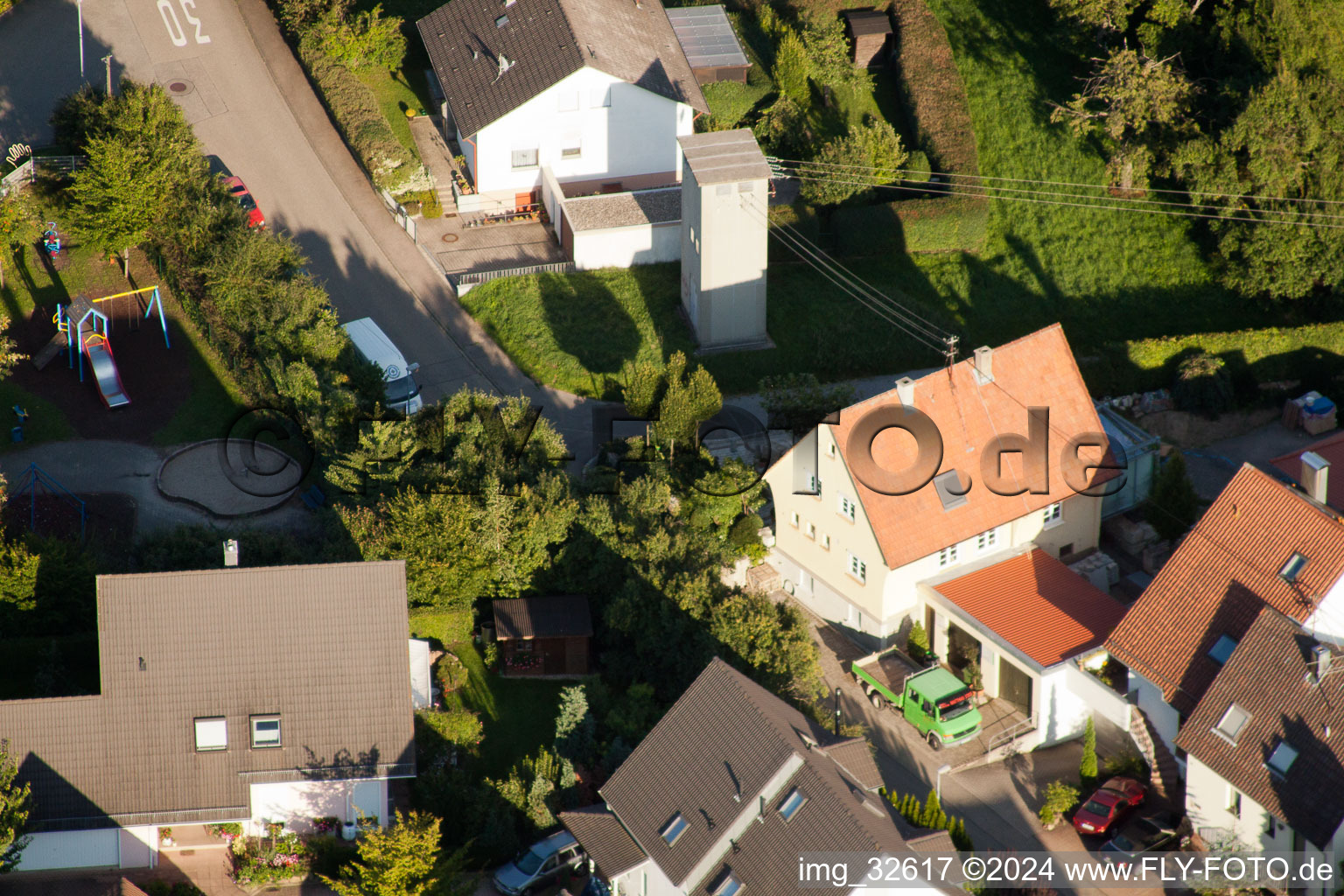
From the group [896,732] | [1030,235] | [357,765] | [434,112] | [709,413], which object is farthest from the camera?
[434,112]

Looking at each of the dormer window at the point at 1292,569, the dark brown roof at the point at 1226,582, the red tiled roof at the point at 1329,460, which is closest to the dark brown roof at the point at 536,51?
the red tiled roof at the point at 1329,460

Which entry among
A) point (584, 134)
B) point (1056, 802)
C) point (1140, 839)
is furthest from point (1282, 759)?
point (584, 134)

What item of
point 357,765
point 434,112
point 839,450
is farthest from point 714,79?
point 357,765

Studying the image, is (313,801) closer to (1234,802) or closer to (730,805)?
(730,805)

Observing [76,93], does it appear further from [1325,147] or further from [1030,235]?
[1325,147]

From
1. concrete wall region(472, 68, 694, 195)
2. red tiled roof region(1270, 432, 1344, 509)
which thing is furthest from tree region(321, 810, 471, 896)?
red tiled roof region(1270, 432, 1344, 509)

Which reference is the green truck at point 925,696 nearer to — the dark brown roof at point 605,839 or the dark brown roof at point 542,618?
the dark brown roof at point 542,618
